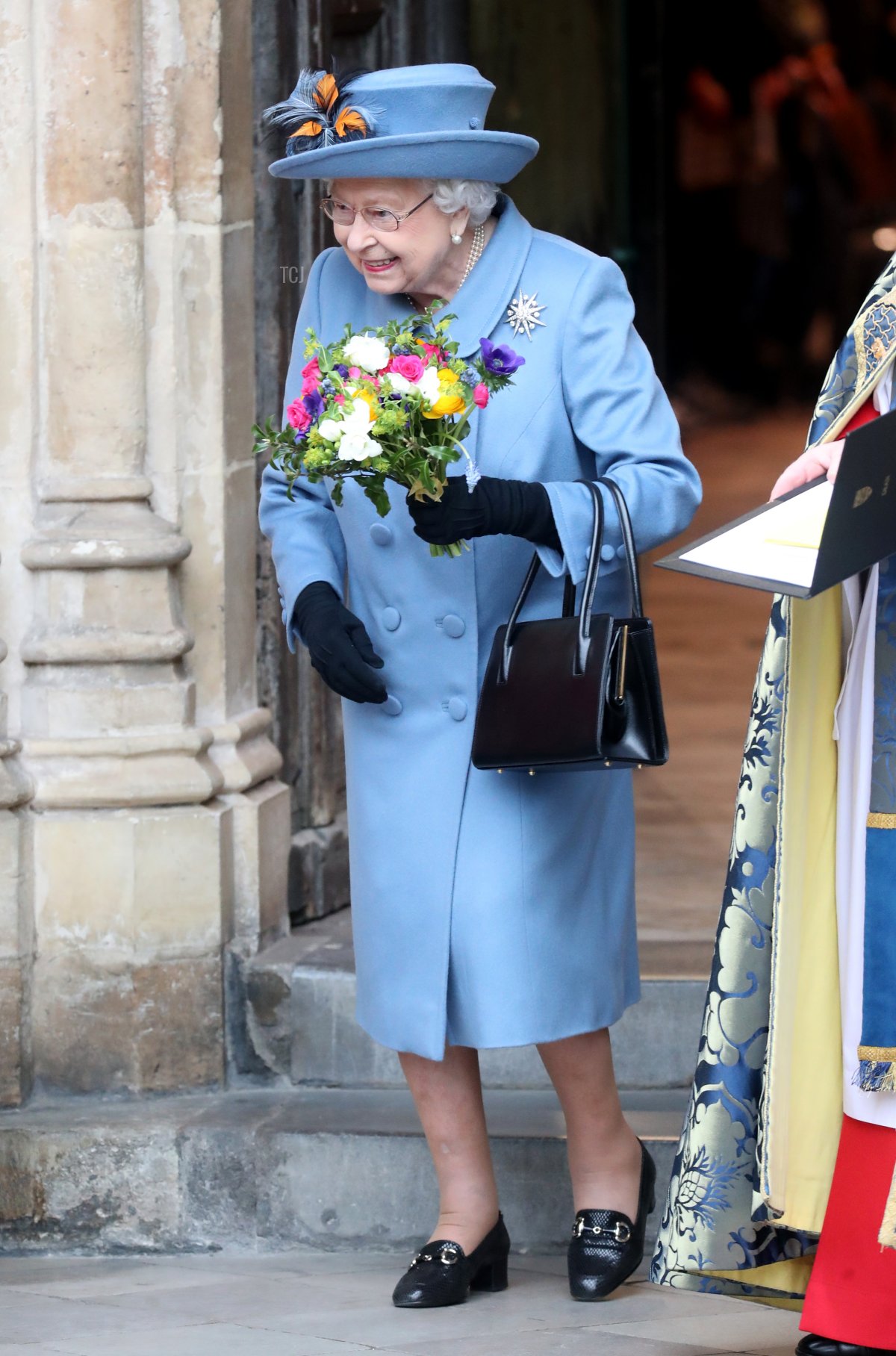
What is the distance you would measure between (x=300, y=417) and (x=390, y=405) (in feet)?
0.50

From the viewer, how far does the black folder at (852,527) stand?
2904 millimetres

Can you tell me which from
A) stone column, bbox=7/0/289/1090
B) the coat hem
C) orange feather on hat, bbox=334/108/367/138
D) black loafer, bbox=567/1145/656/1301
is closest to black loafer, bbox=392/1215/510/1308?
black loafer, bbox=567/1145/656/1301

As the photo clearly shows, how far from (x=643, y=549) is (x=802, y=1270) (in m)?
1.06

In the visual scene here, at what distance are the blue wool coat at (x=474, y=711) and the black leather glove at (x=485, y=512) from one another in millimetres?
94

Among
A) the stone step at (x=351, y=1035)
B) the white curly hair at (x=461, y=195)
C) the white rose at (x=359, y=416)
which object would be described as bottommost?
the stone step at (x=351, y=1035)

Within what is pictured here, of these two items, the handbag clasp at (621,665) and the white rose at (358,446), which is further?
the handbag clasp at (621,665)

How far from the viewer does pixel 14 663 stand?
454 centimetres

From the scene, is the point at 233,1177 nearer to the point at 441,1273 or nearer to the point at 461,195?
the point at 441,1273

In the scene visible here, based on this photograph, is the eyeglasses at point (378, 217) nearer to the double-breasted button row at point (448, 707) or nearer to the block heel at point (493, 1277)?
the double-breasted button row at point (448, 707)

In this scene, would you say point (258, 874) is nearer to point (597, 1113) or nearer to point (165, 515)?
point (165, 515)

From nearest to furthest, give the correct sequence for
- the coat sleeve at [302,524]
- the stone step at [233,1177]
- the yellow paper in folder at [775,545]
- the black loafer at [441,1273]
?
the yellow paper in folder at [775,545], the coat sleeve at [302,524], the black loafer at [441,1273], the stone step at [233,1177]

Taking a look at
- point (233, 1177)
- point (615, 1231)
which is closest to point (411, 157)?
point (615, 1231)

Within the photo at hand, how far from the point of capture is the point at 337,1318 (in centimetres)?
377

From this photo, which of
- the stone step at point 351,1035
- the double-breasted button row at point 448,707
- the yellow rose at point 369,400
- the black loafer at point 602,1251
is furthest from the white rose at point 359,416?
the stone step at point 351,1035
